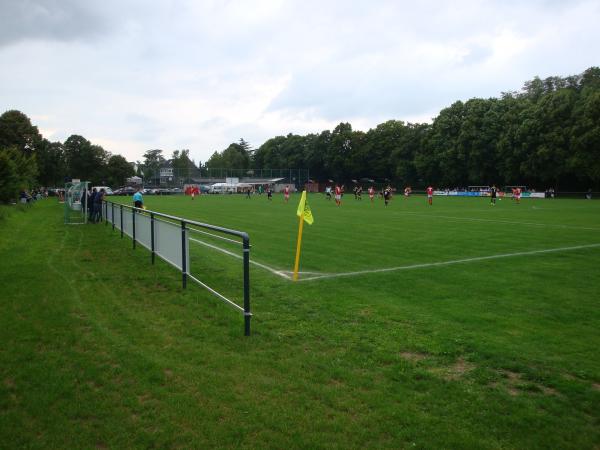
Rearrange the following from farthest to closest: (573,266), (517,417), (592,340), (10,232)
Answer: (10,232), (573,266), (592,340), (517,417)

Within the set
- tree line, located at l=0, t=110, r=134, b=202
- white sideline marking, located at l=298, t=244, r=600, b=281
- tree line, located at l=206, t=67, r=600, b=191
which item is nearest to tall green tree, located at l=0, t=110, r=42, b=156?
tree line, located at l=0, t=110, r=134, b=202

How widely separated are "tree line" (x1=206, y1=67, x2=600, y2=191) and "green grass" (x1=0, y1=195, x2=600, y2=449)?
59995 mm

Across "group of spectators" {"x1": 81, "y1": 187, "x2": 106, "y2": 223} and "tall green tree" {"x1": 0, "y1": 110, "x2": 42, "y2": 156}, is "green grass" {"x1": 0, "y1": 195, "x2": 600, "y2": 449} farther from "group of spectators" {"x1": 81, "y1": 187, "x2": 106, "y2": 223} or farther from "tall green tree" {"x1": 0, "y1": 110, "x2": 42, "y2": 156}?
"tall green tree" {"x1": 0, "y1": 110, "x2": 42, "y2": 156}

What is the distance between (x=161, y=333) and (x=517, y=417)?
4.37 meters

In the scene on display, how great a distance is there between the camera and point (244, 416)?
4.08 m

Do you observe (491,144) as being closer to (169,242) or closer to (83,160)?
(169,242)

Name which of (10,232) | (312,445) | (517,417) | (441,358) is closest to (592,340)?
(441,358)

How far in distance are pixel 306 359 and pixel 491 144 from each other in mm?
75738

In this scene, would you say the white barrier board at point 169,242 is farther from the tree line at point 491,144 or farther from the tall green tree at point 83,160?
the tall green tree at point 83,160

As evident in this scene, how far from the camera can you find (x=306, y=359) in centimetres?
538

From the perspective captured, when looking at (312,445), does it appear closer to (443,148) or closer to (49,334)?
(49,334)

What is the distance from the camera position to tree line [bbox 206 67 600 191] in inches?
2467

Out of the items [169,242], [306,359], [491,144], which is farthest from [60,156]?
[306,359]

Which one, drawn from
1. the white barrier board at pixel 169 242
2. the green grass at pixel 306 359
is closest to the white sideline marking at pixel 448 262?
the green grass at pixel 306 359
